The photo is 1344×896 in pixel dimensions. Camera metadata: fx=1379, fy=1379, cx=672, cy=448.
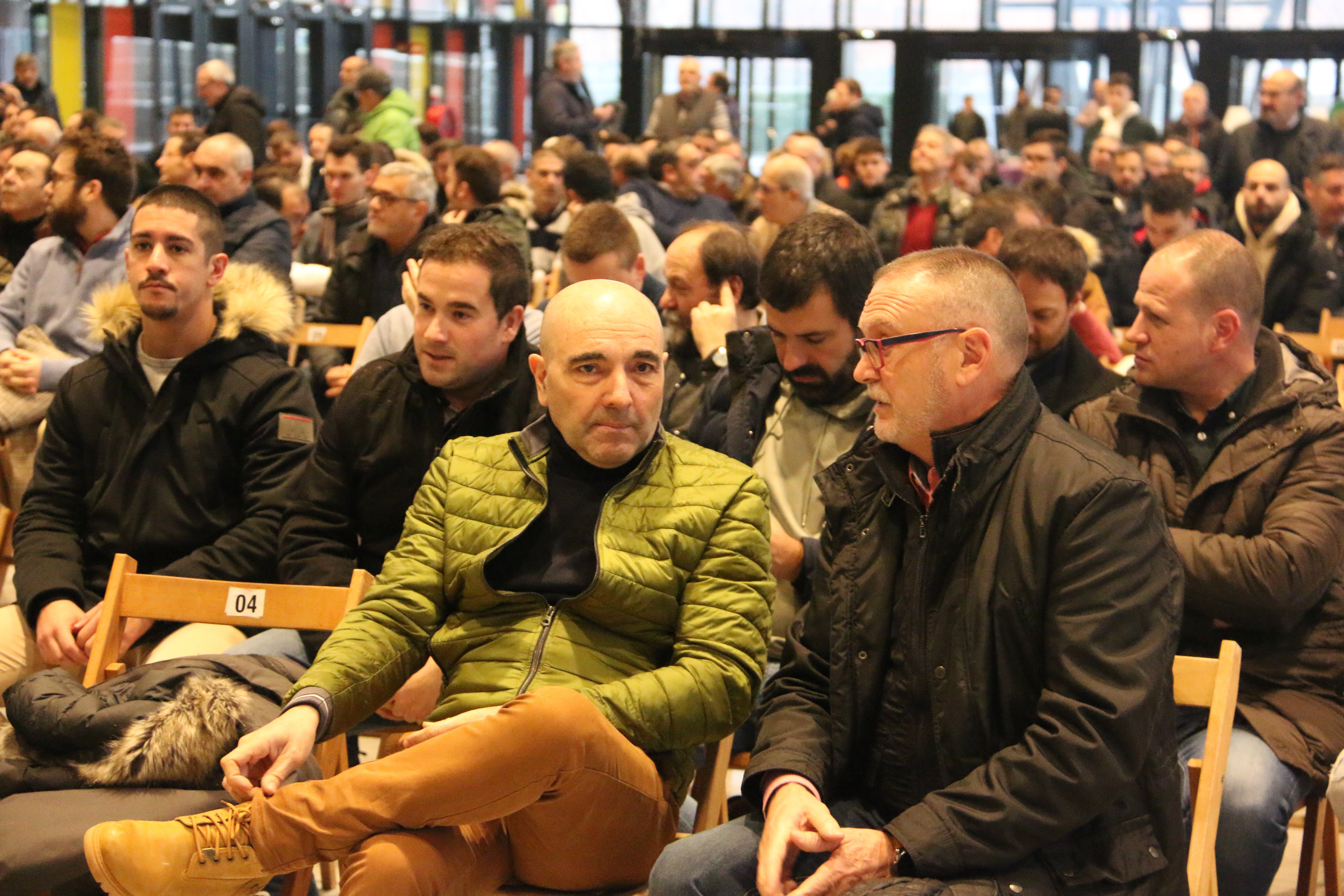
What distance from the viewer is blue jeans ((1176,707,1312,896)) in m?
2.57

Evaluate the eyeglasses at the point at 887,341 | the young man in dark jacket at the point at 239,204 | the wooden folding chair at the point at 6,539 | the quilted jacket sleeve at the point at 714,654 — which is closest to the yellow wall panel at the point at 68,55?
the young man in dark jacket at the point at 239,204

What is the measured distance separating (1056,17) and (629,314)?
15.7 meters

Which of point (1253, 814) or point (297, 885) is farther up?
point (1253, 814)

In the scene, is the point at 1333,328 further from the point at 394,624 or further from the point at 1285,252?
the point at 394,624

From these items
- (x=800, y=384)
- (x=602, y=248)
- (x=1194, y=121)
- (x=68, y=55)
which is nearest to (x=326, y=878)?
(x=800, y=384)

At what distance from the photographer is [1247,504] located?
273 cm

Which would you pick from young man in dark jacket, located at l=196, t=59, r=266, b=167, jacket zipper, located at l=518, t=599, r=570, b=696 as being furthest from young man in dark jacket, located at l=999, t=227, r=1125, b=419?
young man in dark jacket, located at l=196, t=59, r=266, b=167

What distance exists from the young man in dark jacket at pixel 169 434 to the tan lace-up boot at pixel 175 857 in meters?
1.29

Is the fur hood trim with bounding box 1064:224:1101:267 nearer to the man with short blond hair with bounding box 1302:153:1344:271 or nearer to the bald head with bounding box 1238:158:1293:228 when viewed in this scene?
the bald head with bounding box 1238:158:1293:228

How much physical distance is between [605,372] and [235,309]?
145 centimetres

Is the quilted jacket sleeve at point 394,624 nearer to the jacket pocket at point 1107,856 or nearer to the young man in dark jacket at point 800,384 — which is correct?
the young man in dark jacket at point 800,384

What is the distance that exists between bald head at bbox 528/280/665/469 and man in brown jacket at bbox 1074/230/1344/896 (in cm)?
104

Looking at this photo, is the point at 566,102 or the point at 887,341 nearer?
the point at 887,341

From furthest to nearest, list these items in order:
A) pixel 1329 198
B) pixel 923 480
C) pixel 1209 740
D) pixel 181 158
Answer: pixel 1329 198, pixel 181 158, pixel 1209 740, pixel 923 480
